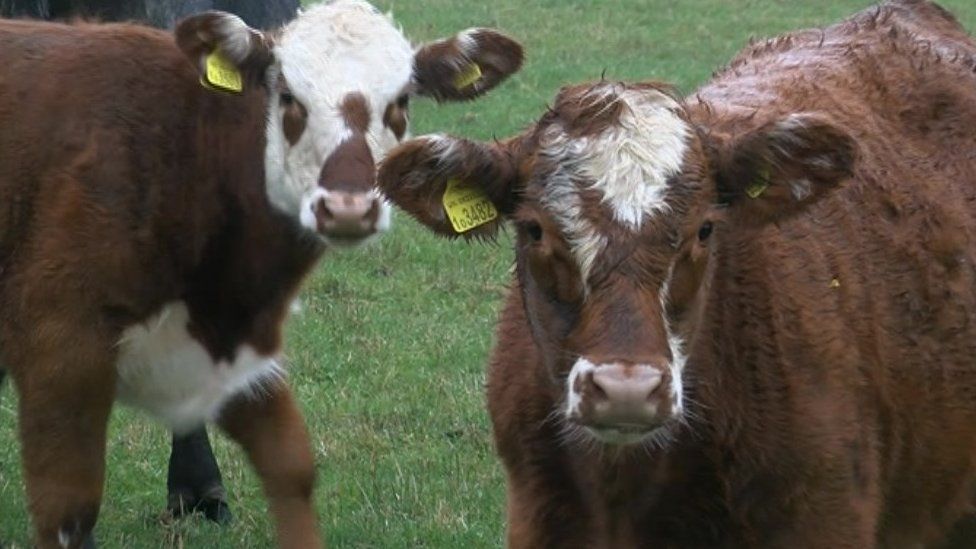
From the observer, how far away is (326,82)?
590cm

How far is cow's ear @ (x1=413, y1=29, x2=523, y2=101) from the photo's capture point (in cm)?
623

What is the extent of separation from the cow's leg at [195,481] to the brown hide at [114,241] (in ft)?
1.75

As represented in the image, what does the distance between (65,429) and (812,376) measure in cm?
233

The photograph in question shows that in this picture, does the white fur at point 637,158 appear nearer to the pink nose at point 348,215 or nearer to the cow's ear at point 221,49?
the pink nose at point 348,215

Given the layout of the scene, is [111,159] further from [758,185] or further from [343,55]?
[758,185]

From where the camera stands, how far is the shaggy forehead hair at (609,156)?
13.3 ft

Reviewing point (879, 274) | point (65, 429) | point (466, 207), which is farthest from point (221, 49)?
point (879, 274)

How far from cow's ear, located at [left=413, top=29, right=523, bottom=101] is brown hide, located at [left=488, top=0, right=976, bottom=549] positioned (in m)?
1.33

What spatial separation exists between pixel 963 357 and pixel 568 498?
1097mm

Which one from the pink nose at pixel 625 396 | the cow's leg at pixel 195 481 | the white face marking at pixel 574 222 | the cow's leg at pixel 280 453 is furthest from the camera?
the cow's leg at pixel 195 481

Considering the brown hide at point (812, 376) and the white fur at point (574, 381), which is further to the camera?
the brown hide at point (812, 376)

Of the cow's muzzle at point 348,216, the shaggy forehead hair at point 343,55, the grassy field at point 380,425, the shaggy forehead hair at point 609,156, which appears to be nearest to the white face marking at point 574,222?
the shaggy forehead hair at point 609,156

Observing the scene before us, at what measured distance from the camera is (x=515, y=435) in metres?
4.50

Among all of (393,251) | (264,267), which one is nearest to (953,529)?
(264,267)
